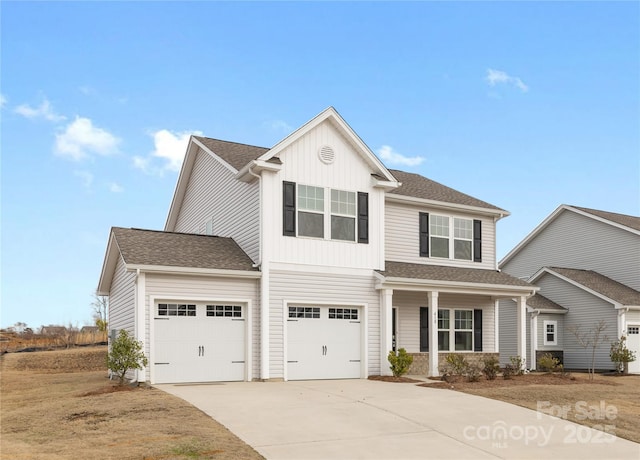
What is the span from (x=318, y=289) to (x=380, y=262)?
249 cm

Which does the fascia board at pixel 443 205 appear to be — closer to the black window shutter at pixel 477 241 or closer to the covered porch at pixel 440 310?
the black window shutter at pixel 477 241

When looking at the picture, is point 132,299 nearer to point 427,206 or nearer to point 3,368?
point 427,206

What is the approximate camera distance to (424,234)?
2420 cm

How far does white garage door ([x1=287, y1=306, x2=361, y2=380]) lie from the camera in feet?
65.4

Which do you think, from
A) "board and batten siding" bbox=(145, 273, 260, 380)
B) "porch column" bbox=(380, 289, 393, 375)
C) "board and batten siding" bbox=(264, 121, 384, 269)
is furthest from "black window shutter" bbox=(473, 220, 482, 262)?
"board and batten siding" bbox=(145, 273, 260, 380)

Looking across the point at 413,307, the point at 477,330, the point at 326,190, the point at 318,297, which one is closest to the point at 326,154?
the point at 326,190

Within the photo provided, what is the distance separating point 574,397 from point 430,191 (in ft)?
35.2

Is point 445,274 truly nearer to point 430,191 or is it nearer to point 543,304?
point 430,191

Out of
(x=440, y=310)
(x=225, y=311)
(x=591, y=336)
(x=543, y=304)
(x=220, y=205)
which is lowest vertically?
(x=591, y=336)

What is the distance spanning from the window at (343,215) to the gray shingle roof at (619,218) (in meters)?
17.4

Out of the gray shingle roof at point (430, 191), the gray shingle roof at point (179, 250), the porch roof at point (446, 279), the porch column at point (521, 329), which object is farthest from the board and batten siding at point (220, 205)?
the porch column at point (521, 329)

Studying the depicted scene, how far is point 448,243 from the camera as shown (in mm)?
24812

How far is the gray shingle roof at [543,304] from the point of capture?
30545 millimetres

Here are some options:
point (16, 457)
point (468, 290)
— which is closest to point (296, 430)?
point (16, 457)
